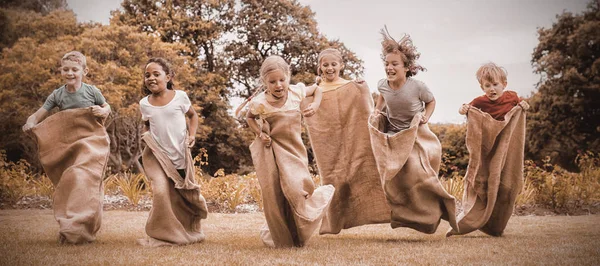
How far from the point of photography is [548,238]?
6.17 metres

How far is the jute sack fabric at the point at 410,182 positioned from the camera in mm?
5938

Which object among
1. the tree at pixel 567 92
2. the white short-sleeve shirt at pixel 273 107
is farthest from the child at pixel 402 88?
the tree at pixel 567 92

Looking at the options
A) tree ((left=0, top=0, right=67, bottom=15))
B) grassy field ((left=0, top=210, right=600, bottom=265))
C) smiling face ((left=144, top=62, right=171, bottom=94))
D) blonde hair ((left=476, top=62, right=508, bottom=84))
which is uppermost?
tree ((left=0, top=0, right=67, bottom=15))

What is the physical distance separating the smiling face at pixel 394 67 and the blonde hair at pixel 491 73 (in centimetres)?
96

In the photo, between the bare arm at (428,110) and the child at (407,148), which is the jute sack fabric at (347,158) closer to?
the child at (407,148)

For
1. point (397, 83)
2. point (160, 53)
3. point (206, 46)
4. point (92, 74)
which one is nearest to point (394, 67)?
point (397, 83)

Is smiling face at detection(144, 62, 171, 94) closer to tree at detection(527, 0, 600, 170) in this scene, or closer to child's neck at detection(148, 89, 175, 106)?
child's neck at detection(148, 89, 175, 106)

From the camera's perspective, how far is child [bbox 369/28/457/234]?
5.95 metres

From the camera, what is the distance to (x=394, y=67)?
6.26 m

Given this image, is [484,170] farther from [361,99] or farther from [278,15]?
[278,15]

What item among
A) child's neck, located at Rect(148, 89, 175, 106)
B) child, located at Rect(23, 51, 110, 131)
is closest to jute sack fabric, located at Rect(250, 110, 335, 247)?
child's neck, located at Rect(148, 89, 175, 106)

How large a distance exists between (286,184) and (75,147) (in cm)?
257

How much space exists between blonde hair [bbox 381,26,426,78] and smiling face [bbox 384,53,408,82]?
43mm

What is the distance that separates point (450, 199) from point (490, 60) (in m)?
1.83
